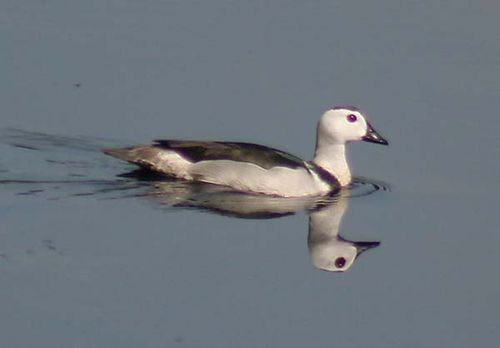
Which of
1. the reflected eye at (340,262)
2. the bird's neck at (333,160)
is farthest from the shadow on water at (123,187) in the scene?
the reflected eye at (340,262)

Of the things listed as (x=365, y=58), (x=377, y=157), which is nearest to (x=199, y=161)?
(x=377, y=157)

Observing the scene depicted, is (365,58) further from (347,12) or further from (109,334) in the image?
(109,334)

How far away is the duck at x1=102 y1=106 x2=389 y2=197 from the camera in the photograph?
734 inches

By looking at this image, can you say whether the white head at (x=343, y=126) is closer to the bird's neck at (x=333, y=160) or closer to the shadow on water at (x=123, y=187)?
the bird's neck at (x=333, y=160)

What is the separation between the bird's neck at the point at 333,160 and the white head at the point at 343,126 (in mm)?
59

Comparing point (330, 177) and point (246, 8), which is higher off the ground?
point (246, 8)

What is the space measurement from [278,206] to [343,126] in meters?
1.40

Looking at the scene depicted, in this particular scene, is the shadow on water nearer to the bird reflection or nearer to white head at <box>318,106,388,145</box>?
the bird reflection

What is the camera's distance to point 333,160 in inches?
768

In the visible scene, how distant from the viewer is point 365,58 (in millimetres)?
21609

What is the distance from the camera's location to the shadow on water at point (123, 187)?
59.4 ft

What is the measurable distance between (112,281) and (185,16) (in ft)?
24.9

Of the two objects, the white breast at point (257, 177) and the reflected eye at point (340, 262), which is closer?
the reflected eye at point (340, 262)

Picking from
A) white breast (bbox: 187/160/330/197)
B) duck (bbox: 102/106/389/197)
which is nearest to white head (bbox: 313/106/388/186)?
duck (bbox: 102/106/389/197)
